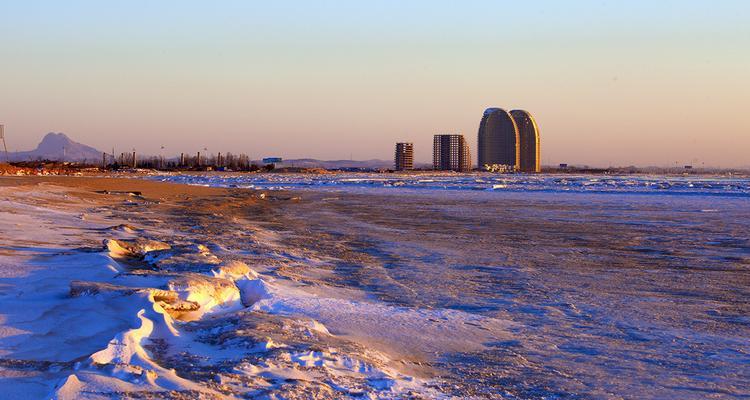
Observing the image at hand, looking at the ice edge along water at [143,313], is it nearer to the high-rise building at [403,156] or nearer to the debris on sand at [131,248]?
the debris on sand at [131,248]

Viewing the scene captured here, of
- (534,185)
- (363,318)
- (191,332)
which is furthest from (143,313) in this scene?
(534,185)

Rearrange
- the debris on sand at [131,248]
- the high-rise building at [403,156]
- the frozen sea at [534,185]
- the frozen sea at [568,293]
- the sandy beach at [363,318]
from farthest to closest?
the high-rise building at [403,156]
the frozen sea at [534,185]
the debris on sand at [131,248]
the frozen sea at [568,293]
the sandy beach at [363,318]

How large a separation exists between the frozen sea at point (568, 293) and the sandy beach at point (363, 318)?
2 cm

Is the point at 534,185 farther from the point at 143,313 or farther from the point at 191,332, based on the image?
the point at 143,313

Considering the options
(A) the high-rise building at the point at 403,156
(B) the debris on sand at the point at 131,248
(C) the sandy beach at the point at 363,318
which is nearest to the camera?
(C) the sandy beach at the point at 363,318

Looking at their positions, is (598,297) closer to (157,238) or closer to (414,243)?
(414,243)

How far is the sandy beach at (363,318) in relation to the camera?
3830mm

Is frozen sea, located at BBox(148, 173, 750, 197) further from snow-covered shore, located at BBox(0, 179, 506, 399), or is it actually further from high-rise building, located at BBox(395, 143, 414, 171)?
high-rise building, located at BBox(395, 143, 414, 171)

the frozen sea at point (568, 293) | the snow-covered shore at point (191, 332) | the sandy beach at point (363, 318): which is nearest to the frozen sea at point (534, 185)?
the frozen sea at point (568, 293)

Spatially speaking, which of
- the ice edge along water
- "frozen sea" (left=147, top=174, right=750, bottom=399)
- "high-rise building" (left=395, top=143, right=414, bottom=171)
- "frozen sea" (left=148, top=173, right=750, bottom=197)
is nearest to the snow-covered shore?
the ice edge along water

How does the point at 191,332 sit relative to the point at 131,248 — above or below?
below

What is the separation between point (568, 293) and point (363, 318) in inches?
92.9

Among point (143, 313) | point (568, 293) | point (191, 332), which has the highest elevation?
point (143, 313)

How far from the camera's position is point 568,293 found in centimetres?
700
